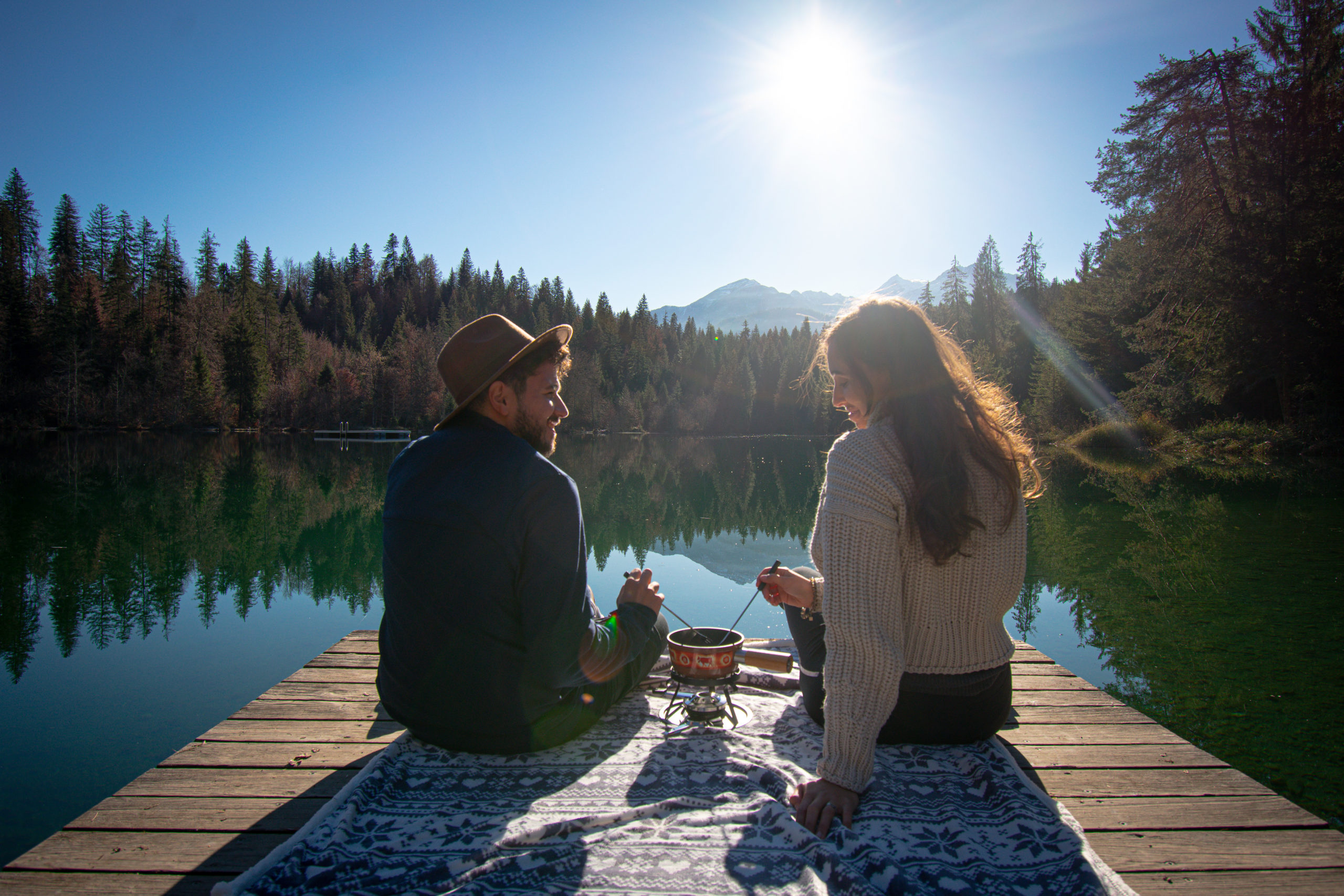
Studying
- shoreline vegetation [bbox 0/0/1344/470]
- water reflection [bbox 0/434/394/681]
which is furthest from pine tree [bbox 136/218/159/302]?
water reflection [bbox 0/434/394/681]

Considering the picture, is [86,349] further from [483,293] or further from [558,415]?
[558,415]

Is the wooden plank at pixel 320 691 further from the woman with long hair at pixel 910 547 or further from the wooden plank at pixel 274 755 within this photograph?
the woman with long hair at pixel 910 547

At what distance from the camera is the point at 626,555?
1042cm

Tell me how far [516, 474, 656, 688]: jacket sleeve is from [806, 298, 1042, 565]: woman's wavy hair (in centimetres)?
99

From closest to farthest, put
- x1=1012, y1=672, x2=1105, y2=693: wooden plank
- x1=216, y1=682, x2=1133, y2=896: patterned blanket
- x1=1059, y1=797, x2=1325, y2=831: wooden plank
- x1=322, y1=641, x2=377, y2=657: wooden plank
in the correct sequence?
x1=216, y1=682, x2=1133, y2=896: patterned blanket → x1=1059, y1=797, x2=1325, y2=831: wooden plank → x1=1012, y1=672, x2=1105, y2=693: wooden plank → x1=322, y1=641, x2=377, y2=657: wooden plank

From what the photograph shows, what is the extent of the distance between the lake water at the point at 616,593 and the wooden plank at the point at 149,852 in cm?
147

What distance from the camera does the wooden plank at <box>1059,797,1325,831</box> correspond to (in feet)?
7.32

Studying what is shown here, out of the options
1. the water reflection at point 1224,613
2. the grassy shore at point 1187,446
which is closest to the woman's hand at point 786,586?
the water reflection at point 1224,613

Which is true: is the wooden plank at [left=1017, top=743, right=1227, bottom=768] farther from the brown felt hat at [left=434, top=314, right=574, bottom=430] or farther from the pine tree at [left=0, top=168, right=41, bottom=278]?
the pine tree at [left=0, top=168, right=41, bottom=278]

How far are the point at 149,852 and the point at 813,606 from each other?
7.37 ft

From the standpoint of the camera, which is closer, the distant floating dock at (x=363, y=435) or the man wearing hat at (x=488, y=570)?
the man wearing hat at (x=488, y=570)

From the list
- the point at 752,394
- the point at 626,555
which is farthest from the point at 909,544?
the point at 752,394

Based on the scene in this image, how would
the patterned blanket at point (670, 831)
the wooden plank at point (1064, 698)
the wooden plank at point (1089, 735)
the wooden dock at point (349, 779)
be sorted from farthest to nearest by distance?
the wooden plank at point (1064, 698), the wooden plank at point (1089, 735), the wooden dock at point (349, 779), the patterned blanket at point (670, 831)

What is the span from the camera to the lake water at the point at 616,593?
4.13m
